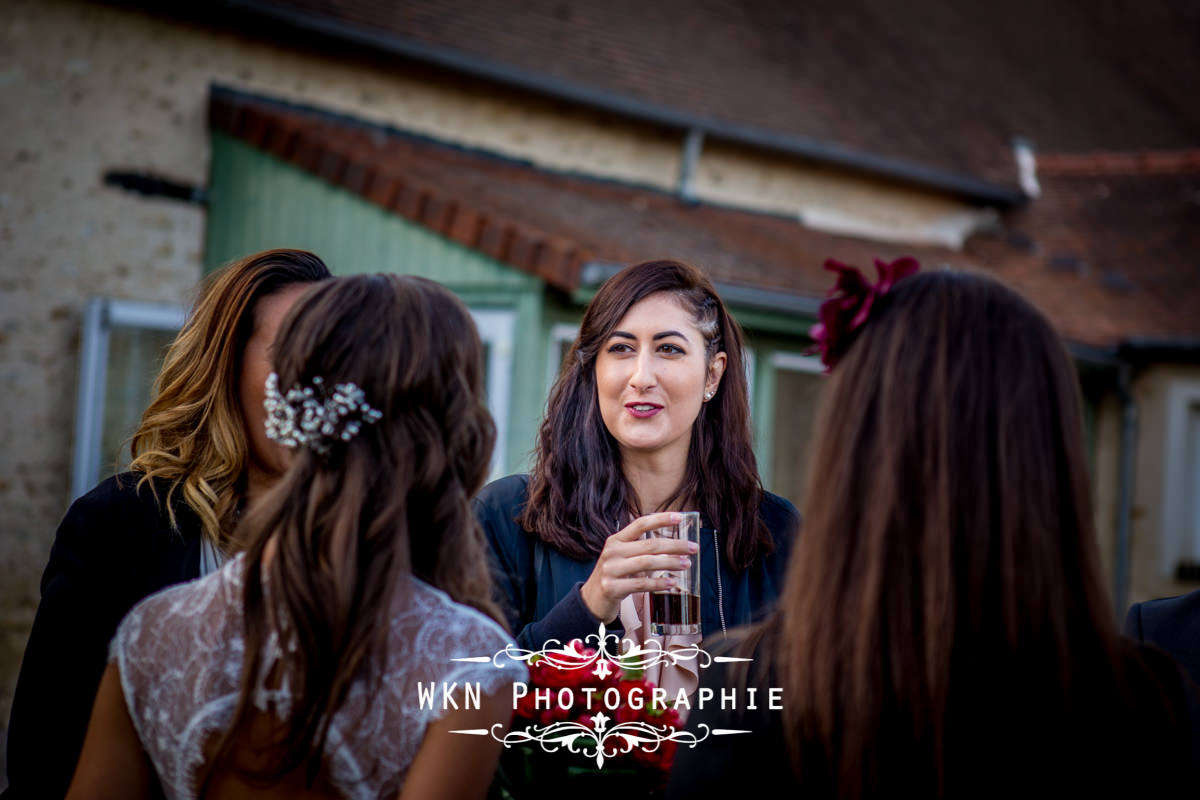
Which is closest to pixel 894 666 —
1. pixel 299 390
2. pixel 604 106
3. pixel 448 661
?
pixel 448 661

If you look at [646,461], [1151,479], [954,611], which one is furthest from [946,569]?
[1151,479]

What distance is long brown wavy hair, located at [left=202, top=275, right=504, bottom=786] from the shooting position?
1628 mm

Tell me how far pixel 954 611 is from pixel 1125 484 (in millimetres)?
10164

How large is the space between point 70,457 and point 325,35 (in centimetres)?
338

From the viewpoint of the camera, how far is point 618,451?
118 inches

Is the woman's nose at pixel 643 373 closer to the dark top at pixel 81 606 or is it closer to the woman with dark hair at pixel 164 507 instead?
the woman with dark hair at pixel 164 507

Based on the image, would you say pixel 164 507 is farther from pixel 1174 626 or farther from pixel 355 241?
pixel 355 241

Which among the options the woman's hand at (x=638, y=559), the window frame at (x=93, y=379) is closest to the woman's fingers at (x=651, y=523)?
the woman's hand at (x=638, y=559)

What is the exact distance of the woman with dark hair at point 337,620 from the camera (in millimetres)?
1633

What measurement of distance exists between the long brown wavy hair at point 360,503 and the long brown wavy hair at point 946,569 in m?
0.55

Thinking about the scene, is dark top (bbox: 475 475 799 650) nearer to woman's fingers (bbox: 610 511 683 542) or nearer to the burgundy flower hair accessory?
woman's fingers (bbox: 610 511 683 542)

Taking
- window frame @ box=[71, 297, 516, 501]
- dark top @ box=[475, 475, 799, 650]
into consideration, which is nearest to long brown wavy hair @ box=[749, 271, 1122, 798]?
dark top @ box=[475, 475, 799, 650]

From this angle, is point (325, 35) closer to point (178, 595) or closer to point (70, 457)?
point (70, 457)

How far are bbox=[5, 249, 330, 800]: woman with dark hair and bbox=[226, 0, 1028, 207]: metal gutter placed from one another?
590 centimetres
